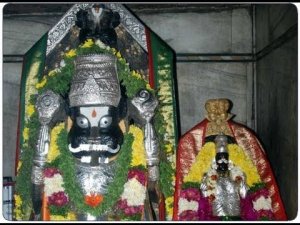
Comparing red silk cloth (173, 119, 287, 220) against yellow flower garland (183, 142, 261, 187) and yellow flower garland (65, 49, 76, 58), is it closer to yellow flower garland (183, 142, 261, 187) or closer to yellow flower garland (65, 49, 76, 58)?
yellow flower garland (183, 142, 261, 187)

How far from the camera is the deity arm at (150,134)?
5.36 m

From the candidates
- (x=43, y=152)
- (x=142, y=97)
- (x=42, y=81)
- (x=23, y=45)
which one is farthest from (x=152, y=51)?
(x=23, y=45)

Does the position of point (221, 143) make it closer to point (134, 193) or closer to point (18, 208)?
point (134, 193)

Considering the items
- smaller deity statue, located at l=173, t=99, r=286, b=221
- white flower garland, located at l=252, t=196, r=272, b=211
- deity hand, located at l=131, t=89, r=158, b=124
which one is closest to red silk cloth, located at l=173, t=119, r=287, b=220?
smaller deity statue, located at l=173, t=99, r=286, b=221

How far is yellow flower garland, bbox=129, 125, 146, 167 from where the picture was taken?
5.44 meters

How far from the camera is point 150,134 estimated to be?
5438 millimetres

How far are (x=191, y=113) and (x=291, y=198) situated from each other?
254 centimetres

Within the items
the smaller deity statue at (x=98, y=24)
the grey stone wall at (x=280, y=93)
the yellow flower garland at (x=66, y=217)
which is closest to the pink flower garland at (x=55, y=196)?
the yellow flower garland at (x=66, y=217)

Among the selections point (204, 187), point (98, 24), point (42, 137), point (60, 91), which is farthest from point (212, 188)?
point (98, 24)

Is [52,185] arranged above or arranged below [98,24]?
below

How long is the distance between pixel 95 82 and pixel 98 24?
919 mm

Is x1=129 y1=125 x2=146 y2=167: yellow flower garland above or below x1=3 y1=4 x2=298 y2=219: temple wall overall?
below

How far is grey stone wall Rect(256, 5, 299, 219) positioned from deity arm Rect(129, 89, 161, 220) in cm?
167

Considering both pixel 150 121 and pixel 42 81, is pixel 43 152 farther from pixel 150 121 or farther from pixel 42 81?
pixel 150 121
